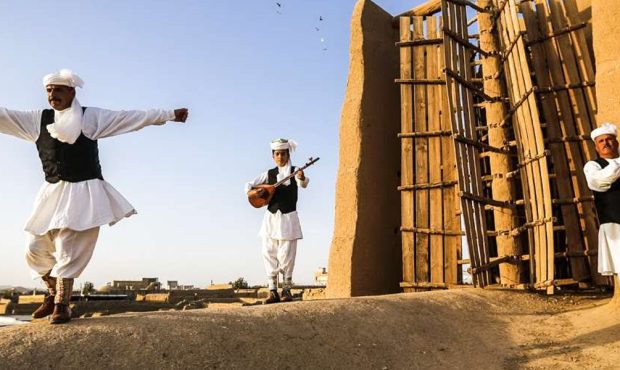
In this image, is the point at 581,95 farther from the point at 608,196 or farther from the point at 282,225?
the point at 282,225

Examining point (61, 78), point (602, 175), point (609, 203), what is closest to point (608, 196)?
point (609, 203)

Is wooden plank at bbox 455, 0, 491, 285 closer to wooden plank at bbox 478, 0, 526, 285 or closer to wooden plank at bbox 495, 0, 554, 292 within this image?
wooden plank at bbox 478, 0, 526, 285

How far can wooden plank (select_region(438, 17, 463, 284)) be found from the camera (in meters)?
7.57

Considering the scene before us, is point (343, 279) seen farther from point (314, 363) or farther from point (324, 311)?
point (314, 363)

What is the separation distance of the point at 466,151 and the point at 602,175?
313cm

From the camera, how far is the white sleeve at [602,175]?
4191 millimetres

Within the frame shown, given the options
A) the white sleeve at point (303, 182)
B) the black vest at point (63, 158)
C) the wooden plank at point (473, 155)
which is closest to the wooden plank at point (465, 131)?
the wooden plank at point (473, 155)

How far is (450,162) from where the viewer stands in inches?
310

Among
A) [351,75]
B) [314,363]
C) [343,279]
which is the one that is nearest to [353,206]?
[343,279]

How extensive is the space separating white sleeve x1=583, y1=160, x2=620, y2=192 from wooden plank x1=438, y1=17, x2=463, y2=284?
3004mm

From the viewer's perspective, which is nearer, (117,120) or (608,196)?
(117,120)

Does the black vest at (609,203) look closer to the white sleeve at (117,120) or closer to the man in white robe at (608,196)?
the man in white robe at (608,196)

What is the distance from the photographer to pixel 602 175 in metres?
4.25

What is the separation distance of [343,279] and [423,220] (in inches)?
57.6
